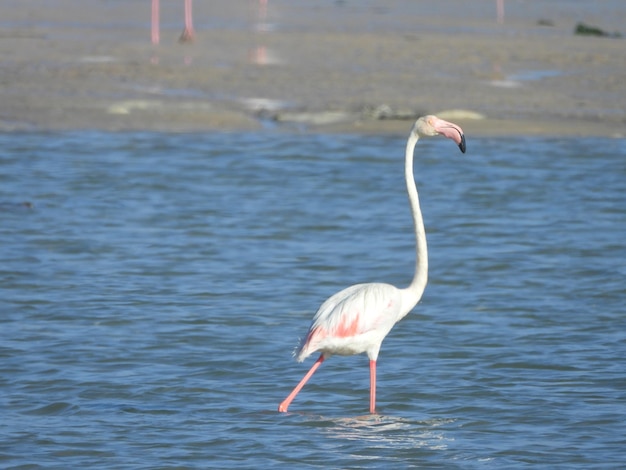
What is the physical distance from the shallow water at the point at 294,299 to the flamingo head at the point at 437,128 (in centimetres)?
162

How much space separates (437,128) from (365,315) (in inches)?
45.8

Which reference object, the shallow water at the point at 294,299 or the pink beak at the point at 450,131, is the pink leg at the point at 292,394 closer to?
the shallow water at the point at 294,299

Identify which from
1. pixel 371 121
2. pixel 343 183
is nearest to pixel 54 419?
pixel 343 183

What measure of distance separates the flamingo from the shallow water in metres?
0.42

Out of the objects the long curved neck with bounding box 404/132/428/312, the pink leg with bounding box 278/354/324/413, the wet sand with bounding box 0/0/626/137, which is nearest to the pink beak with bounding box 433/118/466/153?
the long curved neck with bounding box 404/132/428/312

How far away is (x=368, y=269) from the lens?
35.3 feet

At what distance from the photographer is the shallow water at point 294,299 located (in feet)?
22.7

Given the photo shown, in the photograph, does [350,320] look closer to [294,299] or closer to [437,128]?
[437,128]

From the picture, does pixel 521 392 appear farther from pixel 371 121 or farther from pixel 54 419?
pixel 371 121

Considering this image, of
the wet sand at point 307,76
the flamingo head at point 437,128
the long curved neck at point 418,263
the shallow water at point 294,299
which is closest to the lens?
the shallow water at point 294,299

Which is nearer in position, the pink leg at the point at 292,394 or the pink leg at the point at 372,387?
the pink leg at the point at 292,394

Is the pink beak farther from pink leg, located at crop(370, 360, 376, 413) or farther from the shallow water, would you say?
the shallow water

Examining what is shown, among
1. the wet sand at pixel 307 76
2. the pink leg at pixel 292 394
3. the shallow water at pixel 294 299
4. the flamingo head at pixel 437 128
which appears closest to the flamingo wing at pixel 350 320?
the pink leg at pixel 292 394

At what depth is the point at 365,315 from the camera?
23.1 ft
